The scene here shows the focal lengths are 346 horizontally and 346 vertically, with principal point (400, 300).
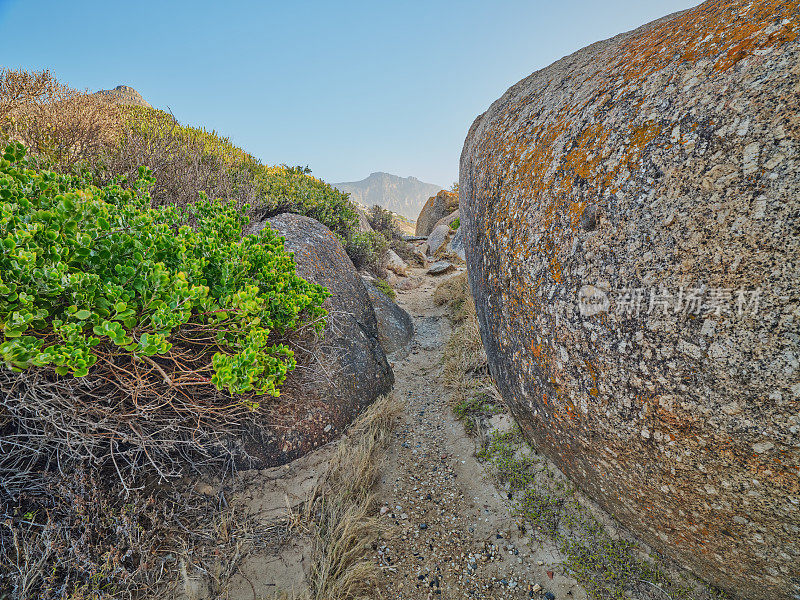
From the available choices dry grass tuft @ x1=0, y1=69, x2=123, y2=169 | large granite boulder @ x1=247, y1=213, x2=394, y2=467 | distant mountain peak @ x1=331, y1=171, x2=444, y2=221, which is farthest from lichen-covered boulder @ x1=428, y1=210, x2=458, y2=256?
distant mountain peak @ x1=331, y1=171, x2=444, y2=221

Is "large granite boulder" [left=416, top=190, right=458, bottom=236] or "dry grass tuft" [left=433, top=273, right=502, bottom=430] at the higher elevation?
"large granite boulder" [left=416, top=190, right=458, bottom=236]

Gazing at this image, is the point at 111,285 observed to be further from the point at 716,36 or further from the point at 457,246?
the point at 457,246

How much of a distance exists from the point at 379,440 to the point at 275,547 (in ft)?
4.41

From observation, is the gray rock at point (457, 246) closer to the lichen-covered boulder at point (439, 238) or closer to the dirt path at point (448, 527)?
the lichen-covered boulder at point (439, 238)

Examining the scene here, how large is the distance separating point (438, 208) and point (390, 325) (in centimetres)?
1602

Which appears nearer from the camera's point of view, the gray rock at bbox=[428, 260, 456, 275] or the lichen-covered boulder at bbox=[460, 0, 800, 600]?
the lichen-covered boulder at bbox=[460, 0, 800, 600]

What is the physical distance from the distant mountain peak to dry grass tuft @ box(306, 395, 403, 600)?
147m

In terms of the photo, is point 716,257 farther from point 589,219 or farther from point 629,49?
point 629,49

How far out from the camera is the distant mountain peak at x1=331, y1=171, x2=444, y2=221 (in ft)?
510

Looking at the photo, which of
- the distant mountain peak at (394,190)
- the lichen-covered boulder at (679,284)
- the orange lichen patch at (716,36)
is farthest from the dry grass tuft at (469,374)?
the distant mountain peak at (394,190)

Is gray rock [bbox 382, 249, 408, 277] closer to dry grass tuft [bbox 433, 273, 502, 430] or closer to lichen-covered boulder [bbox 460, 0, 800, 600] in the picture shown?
dry grass tuft [bbox 433, 273, 502, 430]

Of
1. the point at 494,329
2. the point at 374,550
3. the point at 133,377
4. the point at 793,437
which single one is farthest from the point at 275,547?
the point at 793,437

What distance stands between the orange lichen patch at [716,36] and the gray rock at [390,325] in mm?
4720

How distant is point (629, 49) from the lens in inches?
87.9
